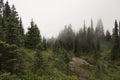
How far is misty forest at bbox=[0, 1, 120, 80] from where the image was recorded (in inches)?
1074

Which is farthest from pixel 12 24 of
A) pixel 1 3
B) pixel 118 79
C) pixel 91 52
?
pixel 91 52

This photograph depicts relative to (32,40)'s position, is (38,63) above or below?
below

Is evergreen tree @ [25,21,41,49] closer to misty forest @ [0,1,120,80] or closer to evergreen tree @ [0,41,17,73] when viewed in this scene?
misty forest @ [0,1,120,80]

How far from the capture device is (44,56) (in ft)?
186

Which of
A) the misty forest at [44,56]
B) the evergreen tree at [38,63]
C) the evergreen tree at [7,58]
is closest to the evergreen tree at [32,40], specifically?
the misty forest at [44,56]

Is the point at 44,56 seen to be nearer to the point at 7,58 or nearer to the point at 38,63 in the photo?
the point at 38,63

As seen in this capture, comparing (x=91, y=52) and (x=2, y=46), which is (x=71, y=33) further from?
(x=2, y=46)

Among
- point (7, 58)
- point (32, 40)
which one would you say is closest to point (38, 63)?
point (7, 58)

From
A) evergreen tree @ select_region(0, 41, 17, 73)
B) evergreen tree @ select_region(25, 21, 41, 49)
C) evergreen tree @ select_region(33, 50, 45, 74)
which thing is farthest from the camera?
evergreen tree @ select_region(25, 21, 41, 49)

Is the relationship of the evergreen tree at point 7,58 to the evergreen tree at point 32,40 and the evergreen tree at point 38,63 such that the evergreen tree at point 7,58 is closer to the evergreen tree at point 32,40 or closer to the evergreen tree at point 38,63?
the evergreen tree at point 38,63

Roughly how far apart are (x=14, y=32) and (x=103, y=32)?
133981 mm

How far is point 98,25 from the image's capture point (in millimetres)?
160875

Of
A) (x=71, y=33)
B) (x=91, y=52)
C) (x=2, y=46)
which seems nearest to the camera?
(x=2, y=46)

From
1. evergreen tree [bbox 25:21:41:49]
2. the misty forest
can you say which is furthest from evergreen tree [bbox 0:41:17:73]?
evergreen tree [bbox 25:21:41:49]
